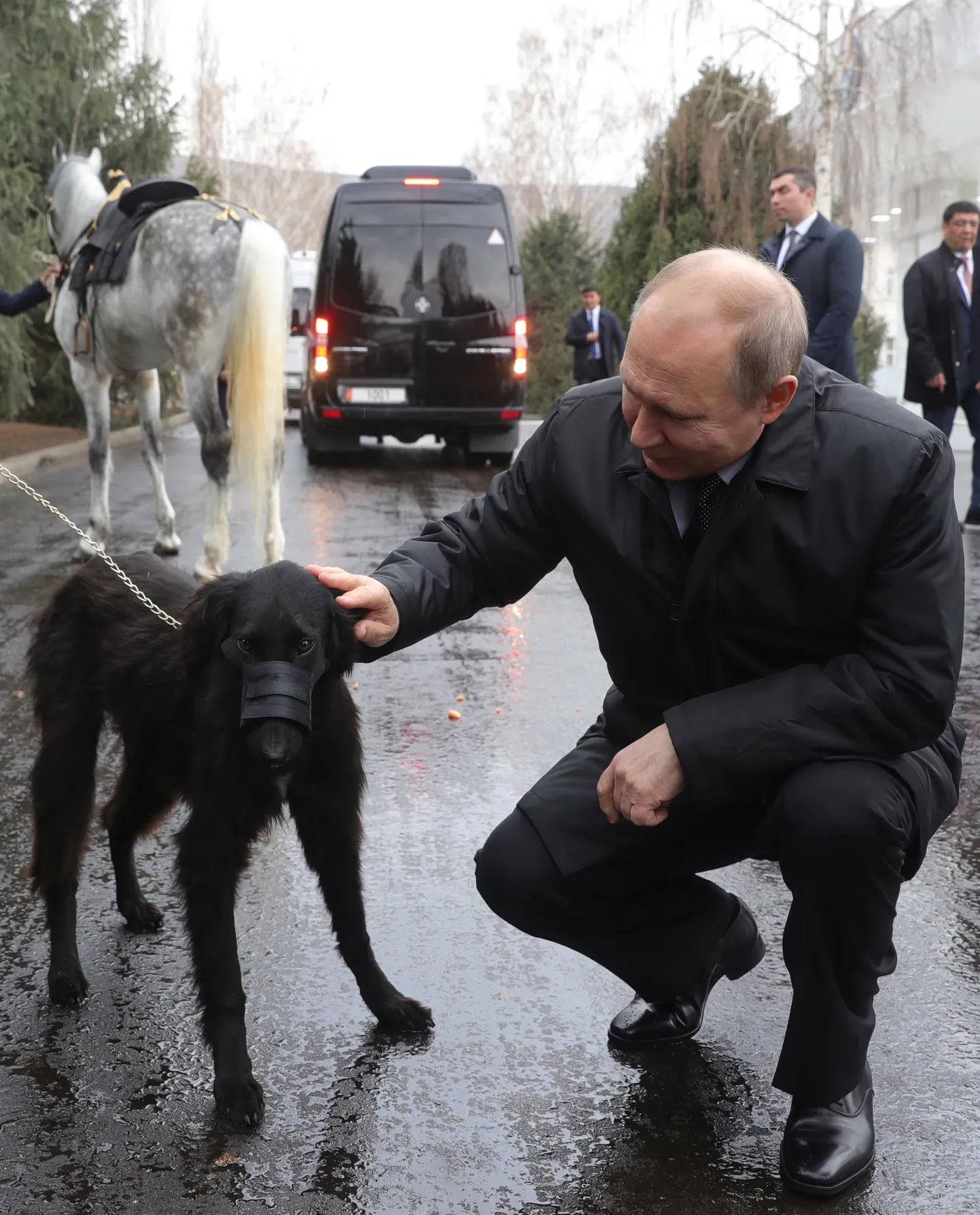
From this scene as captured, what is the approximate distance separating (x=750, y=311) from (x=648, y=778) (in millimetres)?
868

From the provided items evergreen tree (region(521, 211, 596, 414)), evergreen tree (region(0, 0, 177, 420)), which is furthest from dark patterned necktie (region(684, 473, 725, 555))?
evergreen tree (region(521, 211, 596, 414))

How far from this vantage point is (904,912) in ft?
13.0

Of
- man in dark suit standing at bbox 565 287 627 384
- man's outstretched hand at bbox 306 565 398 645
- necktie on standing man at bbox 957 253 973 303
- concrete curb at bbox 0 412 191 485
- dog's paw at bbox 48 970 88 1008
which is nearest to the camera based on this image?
man's outstretched hand at bbox 306 565 398 645

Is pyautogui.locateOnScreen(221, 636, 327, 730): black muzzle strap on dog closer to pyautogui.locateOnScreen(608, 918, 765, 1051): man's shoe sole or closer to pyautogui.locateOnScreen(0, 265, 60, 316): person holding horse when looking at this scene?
pyautogui.locateOnScreen(608, 918, 765, 1051): man's shoe sole

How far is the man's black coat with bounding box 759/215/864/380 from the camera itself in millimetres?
9469

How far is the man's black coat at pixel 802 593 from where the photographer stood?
2.65 m

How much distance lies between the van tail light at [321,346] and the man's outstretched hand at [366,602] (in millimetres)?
12387

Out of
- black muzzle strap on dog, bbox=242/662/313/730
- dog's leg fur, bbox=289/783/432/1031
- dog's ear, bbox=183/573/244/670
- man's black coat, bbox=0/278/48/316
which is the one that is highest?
man's black coat, bbox=0/278/48/316

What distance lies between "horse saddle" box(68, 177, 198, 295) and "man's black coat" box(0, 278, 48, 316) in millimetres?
322

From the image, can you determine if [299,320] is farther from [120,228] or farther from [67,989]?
[67,989]

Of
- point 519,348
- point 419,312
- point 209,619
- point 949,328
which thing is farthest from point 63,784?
point 519,348

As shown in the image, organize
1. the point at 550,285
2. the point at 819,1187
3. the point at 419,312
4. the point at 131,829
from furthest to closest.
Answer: the point at 550,285, the point at 419,312, the point at 131,829, the point at 819,1187

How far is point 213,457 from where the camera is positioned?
8.62 metres

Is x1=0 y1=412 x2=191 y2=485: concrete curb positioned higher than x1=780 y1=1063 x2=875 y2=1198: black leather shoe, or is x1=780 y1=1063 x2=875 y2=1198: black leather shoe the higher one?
x1=0 y1=412 x2=191 y2=485: concrete curb
